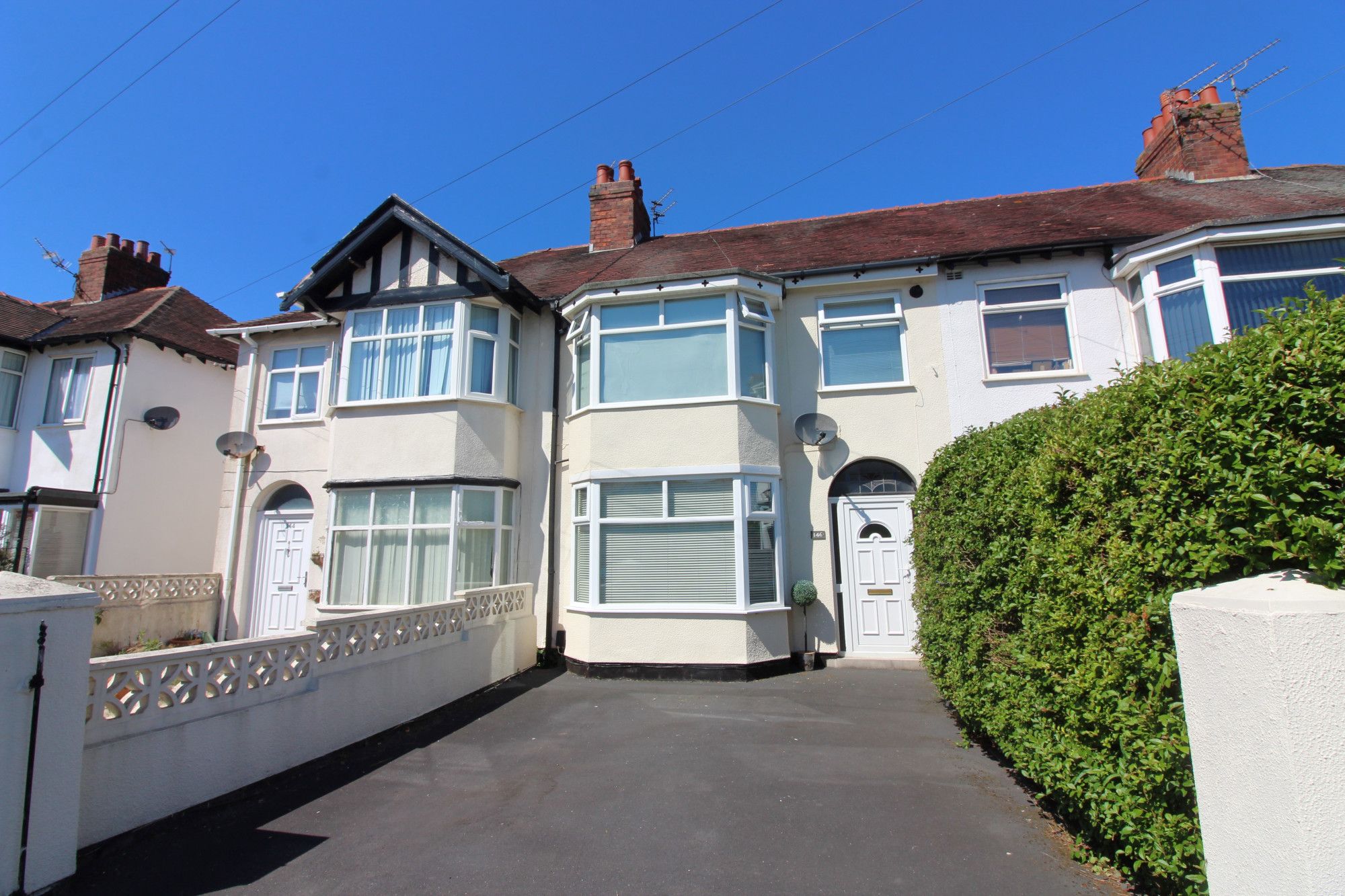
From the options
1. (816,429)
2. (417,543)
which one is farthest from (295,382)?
(816,429)

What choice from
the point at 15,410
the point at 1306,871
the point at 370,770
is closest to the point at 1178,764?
the point at 1306,871

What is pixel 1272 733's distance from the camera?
239 cm

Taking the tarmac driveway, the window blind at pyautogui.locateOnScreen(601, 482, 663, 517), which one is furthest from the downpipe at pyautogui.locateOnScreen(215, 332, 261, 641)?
the window blind at pyautogui.locateOnScreen(601, 482, 663, 517)

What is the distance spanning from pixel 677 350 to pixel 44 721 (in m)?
7.76

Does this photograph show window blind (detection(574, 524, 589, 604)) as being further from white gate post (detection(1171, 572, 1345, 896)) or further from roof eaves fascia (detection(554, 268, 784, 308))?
white gate post (detection(1171, 572, 1345, 896))

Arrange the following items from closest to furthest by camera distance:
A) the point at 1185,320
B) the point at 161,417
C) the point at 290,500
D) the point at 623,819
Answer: the point at 623,819
the point at 1185,320
the point at 290,500
the point at 161,417

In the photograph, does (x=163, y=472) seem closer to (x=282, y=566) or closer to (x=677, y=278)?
(x=282, y=566)

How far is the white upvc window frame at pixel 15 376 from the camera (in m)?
13.8

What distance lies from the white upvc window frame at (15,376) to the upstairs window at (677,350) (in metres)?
12.6

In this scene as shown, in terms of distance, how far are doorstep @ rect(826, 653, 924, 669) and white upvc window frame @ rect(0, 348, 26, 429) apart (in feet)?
54.2

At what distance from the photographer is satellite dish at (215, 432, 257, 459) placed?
11.9 metres

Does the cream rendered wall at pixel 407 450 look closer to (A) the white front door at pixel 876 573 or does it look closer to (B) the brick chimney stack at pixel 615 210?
(B) the brick chimney stack at pixel 615 210

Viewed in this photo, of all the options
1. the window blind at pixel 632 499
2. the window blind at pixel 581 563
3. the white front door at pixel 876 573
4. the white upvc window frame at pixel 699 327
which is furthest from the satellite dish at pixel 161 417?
the white front door at pixel 876 573

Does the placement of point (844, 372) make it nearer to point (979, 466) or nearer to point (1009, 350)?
point (1009, 350)
